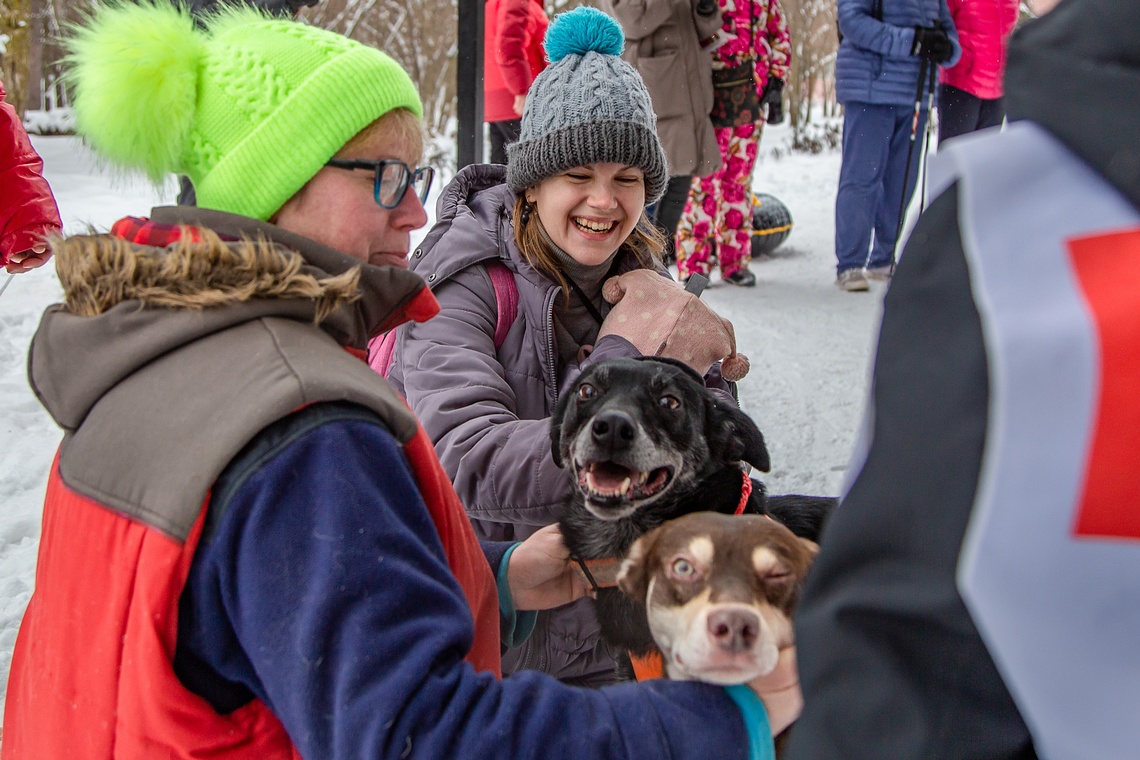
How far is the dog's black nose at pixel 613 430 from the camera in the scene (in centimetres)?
195

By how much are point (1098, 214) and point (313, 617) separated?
91 cm

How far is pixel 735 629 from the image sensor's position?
1.26m

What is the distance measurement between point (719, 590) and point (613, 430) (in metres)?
0.61

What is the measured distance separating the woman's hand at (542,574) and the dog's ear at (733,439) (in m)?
0.44

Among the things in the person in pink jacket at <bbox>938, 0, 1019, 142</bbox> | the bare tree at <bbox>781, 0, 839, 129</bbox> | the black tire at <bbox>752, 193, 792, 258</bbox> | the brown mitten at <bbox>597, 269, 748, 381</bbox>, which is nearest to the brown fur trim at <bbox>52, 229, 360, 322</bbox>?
the brown mitten at <bbox>597, 269, 748, 381</bbox>

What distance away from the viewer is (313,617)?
1.06 m

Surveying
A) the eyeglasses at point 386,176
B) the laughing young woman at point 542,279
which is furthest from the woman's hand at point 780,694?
the laughing young woman at point 542,279

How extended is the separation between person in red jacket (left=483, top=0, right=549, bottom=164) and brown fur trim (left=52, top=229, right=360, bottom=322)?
509 centimetres

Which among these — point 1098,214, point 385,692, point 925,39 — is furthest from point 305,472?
point 925,39

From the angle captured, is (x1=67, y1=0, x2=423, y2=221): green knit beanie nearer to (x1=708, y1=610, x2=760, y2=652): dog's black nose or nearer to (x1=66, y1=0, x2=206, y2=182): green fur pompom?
(x1=66, y1=0, x2=206, y2=182): green fur pompom

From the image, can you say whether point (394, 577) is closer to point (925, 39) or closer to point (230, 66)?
point (230, 66)

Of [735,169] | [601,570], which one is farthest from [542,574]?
[735,169]

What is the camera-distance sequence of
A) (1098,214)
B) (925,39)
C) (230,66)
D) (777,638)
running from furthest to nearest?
1. (925,39)
2. (230,66)
3. (777,638)
4. (1098,214)

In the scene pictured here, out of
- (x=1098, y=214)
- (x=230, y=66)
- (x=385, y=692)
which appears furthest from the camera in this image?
(x=230, y=66)
